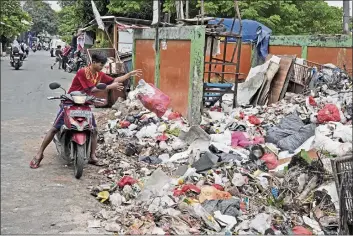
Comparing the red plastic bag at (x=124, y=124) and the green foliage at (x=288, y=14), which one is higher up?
the green foliage at (x=288, y=14)

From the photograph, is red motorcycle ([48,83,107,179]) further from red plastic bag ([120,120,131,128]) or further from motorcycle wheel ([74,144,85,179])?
red plastic bag ([120,120,131,128])

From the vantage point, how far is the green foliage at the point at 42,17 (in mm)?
8409

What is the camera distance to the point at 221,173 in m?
5.05

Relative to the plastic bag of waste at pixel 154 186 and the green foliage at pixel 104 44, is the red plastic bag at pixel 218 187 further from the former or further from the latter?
the green foliage at pixel 104 44

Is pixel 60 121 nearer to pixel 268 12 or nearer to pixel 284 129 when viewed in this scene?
pixel 284 129

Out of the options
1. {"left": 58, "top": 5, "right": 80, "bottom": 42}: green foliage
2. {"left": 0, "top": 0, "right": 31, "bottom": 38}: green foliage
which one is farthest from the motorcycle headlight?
{"left": 0, "top": 0, "right": 31, "bottom": 38}: green foliage

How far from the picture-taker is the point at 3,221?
144 inches

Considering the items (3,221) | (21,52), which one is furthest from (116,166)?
(21,52)

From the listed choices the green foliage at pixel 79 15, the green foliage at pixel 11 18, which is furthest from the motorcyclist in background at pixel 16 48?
the green foliage at pixel 79 15

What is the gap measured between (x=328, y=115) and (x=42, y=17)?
5.82 metres

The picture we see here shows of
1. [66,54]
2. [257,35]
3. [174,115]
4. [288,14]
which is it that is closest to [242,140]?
[174,115]

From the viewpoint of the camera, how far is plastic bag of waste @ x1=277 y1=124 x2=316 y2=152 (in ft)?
21.0

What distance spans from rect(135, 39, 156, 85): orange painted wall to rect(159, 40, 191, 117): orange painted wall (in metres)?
0.63

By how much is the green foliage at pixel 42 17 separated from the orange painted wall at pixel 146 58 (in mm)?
Answer: 1974
